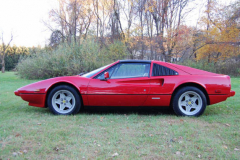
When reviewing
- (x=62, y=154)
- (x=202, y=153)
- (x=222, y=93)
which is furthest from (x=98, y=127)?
(x=222, y=93)

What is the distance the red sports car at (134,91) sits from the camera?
4227 millimetres

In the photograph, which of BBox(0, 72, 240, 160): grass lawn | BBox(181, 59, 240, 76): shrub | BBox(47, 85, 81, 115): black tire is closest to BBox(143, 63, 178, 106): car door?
BBox(0, 72, 240, 160): grass lawn

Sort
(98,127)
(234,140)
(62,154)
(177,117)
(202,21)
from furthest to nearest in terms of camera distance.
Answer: (202,21) → (177,117) → (98,127) → (234,140) → (62,154)

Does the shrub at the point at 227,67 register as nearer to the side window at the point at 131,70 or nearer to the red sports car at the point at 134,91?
the red sports car at the point at 134,91

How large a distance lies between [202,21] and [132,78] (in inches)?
824

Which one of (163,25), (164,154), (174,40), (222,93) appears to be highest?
(163,25)

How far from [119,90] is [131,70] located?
0.57m

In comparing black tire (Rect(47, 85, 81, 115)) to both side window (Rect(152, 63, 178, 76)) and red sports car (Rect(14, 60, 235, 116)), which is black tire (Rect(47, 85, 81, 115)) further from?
side window (Rect(152, 63, 178, 76))

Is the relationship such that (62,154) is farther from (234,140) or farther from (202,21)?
(202,21)

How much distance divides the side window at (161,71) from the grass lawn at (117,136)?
3.08 ft

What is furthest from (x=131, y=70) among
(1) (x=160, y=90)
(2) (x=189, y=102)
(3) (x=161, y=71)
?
(2) (x=189, y=102)

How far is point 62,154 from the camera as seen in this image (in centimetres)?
245

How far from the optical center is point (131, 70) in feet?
14.6

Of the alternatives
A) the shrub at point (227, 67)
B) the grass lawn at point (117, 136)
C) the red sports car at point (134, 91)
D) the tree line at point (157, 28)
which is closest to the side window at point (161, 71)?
the red sports car at point (134, 91)
